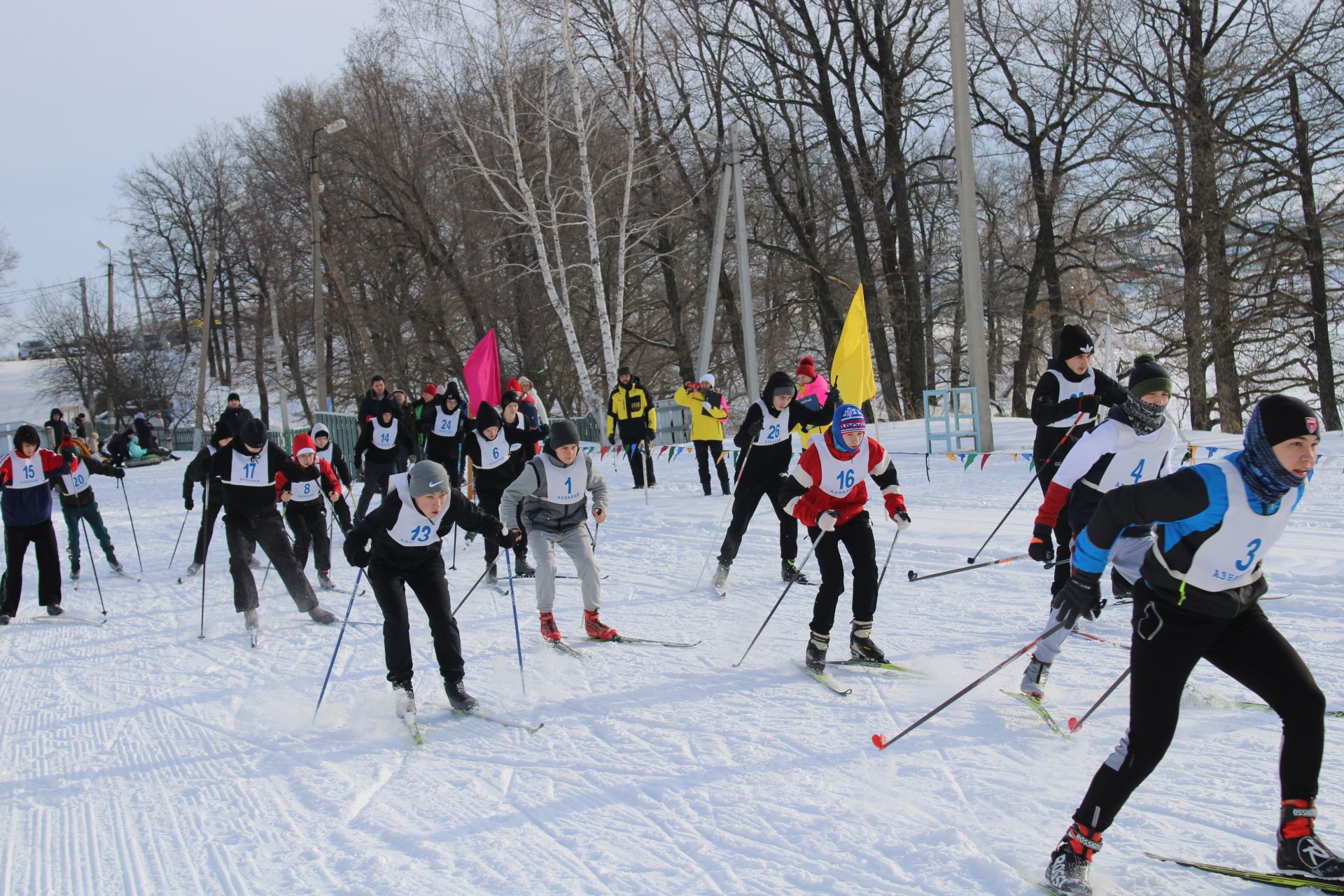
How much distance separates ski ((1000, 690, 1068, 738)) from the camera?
4.93 metres

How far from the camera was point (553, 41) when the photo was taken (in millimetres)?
20359

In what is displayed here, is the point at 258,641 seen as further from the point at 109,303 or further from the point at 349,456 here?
the point at 109,303

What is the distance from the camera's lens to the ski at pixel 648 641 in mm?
7086

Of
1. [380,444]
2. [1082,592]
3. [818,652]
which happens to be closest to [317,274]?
[380,444]

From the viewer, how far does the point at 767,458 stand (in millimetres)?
9062

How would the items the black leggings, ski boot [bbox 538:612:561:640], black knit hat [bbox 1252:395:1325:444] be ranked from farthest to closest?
ski boot [bbox 538:612:561:640] < the black leggings < black knit hat [bbox 1252:395:1325:444]

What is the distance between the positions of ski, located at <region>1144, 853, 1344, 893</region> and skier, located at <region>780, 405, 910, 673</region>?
8.40ft

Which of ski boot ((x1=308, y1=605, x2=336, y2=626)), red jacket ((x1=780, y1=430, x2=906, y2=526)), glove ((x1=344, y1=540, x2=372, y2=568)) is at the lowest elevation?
ski boot ((x1=308, y1=605, x2=336, y2=626))

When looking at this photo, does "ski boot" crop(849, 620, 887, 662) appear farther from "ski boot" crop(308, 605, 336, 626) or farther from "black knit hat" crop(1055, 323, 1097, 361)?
"ski boot" crop(308, 605, 336, 626)

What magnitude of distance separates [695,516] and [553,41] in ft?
39.8

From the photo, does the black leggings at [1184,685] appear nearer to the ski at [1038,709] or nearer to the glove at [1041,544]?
the ski at [1038,709]

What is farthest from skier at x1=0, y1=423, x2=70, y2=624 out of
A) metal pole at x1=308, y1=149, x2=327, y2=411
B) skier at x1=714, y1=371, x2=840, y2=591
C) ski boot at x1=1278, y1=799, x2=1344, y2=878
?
metal pole at x1=308, y1=149, x2=327, y2=411

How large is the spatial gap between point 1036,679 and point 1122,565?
83cm

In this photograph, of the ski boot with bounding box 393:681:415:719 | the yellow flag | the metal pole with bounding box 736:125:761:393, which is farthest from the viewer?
the metal pole with bounding box 736:125:761:393
